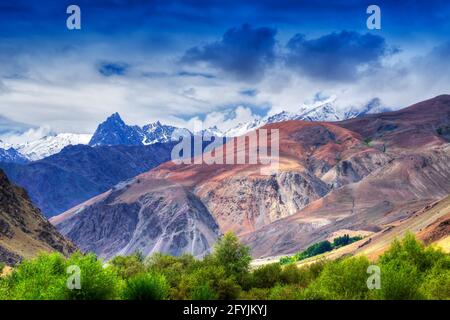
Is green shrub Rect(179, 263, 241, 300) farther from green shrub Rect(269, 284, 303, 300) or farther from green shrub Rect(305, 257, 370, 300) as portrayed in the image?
green shrub Rect(305, 257, 370, 300)

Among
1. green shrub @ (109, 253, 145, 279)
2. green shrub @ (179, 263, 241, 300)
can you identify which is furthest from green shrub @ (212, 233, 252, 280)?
green shrub @ (109, 253, 145, 279)

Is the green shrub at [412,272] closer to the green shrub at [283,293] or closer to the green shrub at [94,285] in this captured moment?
the green shrub at [283,293]

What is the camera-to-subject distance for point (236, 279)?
85000 mm

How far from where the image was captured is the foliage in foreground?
57.8m

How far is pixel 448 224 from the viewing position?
12862 centimetres

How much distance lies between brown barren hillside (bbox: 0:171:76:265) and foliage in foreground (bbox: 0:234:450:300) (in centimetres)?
3824

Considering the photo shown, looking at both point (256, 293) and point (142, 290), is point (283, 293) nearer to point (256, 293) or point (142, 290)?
point (256, 293)

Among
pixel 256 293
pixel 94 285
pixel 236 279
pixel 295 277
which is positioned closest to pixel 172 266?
pixel 236 279

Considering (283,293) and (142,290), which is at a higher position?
(142,290)

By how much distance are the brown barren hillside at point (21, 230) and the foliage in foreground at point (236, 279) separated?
3824 centimetres

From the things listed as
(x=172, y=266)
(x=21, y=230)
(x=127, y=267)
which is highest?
(x=21, y=230)

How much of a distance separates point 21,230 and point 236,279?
264 ft
